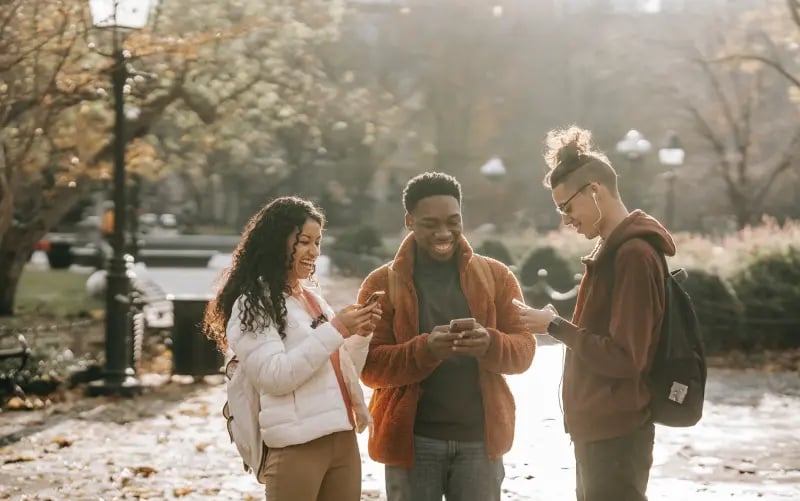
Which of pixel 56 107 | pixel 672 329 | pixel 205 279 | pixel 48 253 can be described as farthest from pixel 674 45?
pixel 672 329

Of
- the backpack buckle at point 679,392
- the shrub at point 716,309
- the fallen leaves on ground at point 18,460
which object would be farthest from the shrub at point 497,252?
the backpack buckle at point 679,392

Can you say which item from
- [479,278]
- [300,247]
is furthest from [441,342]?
[300,247]

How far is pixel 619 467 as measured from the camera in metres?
4.13

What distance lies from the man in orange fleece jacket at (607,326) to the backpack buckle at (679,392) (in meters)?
0.10

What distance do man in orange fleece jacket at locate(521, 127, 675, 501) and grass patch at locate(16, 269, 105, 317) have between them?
49.0ft

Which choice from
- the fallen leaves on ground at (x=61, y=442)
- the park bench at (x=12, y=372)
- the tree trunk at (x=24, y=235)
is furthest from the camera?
the tree trunk at (x=24, y=235)

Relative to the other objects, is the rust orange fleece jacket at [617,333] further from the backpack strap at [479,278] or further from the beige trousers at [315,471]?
the beige trousers at [315,471]

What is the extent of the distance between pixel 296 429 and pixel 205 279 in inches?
1059

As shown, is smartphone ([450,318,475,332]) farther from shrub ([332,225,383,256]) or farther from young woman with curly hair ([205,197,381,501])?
shrub ([332,225,383,256])

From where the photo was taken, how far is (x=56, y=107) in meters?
12.9

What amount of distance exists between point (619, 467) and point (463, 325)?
2.50 ft

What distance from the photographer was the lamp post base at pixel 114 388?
12.4 meters

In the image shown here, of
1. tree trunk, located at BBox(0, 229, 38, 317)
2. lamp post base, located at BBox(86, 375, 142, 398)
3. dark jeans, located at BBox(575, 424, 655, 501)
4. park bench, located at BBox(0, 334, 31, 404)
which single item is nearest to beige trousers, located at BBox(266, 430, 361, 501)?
dark jeans, located at BBox(575, 424, 655, 501)

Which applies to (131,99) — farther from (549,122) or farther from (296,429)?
(549,122)
